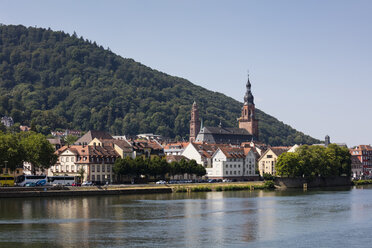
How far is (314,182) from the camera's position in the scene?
151 m

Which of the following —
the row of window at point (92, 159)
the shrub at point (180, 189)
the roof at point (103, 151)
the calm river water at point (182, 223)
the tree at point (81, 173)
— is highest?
the roof at point (103, 151)

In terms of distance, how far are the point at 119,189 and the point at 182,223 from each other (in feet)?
151

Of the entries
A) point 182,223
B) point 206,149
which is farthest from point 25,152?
point 206,149

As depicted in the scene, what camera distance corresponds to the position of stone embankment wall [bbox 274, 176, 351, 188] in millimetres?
142875

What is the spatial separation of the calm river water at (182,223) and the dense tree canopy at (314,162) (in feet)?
142

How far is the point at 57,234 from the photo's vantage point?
200 ft

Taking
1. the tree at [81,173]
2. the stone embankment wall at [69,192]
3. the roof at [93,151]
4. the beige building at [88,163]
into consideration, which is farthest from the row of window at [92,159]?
the stone embankment wall at [69,192]

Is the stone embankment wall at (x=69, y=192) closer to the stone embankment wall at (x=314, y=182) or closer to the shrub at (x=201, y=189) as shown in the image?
the shrub at (x=201, y=189)

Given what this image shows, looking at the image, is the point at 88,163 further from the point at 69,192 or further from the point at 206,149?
the point at 206,149

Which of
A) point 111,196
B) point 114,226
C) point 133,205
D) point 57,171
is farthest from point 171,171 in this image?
point 114,226

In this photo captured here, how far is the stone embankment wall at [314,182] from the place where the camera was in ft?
469

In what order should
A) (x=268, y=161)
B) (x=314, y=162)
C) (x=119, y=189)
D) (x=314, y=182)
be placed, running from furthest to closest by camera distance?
1. (x=268, y=161)
2. (x=314, y=182)
3. (x=314, y=162)
4. (x=119, y=189)

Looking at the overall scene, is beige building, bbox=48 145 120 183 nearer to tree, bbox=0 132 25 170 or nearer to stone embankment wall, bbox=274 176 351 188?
tree, bbox=0 132 25 170

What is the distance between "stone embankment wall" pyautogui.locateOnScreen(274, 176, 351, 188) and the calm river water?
42430mm
